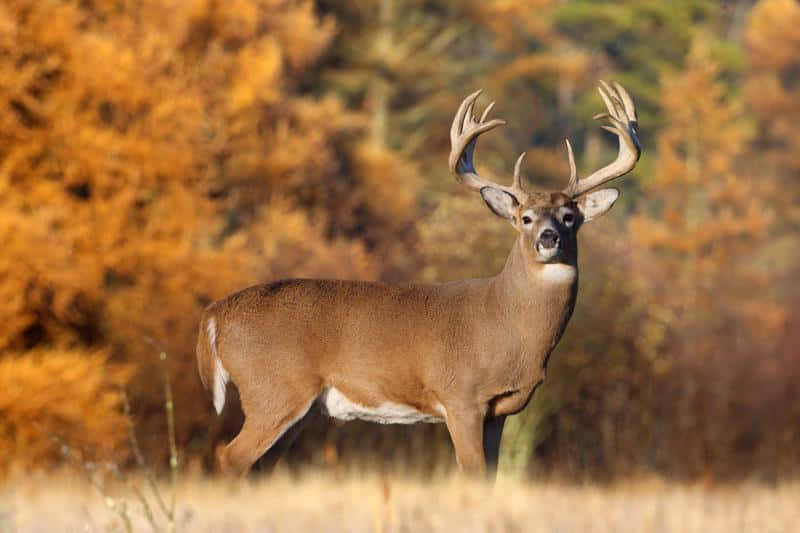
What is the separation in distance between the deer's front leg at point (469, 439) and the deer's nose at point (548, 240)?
81 cm

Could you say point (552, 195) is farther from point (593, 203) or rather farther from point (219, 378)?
point (219, 378)

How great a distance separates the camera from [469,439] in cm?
666

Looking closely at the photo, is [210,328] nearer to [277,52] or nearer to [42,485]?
[42,485]

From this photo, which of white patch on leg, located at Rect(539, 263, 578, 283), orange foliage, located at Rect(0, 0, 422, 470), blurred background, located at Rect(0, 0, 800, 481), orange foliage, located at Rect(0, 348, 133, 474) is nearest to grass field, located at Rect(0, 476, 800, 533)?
white patch on leg, located at Rect(539, 263, 578, 283)

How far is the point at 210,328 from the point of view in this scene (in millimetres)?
7156

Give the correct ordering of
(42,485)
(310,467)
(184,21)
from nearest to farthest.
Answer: (42,485)
(310,467)
(184,21)

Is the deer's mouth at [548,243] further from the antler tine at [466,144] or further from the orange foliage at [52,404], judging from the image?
the orange foliage at [52,404]

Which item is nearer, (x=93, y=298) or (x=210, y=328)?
(x=210, y=328)

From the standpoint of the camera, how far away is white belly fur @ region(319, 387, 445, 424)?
22.6 feet

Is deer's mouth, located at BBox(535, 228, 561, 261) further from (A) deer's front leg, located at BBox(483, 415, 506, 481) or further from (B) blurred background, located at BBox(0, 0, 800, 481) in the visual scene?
(B) blurred background, located at BBox(0, 0, 800, 481)

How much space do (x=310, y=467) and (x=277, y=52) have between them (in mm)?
5619

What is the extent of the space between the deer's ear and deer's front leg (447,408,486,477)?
909 mm

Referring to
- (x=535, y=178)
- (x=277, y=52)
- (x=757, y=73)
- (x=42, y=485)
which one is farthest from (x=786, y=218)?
(x=42, y=485)

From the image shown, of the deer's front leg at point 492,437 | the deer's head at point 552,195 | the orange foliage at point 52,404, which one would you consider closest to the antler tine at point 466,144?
the deer's head at point 552,195
